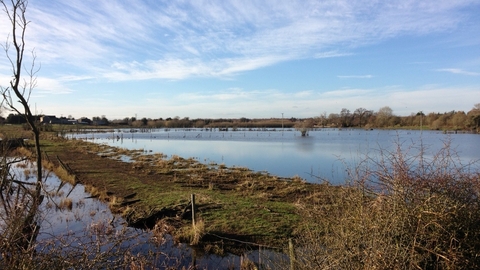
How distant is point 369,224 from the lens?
4.59 meters

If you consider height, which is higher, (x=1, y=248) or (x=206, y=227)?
(x=1, y=248)

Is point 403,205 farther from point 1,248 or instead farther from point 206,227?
point 206,227

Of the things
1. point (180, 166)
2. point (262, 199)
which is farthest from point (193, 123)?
point (262, 199)

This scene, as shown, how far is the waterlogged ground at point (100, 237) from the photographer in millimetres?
5212

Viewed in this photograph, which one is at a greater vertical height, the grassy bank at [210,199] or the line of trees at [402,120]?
the line of trees at [402,120]

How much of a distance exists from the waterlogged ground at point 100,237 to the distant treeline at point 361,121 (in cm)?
4351

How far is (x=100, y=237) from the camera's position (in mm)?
6355

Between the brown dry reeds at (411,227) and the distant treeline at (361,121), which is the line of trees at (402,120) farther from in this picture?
the brown dry reeds at (411,227)

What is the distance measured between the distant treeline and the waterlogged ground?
143 feet

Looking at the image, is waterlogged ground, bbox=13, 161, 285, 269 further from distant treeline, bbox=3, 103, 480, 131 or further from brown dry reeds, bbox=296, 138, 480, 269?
distant treeline, bbox=3, 103, 480, 131

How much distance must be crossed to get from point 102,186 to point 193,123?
16471 cm

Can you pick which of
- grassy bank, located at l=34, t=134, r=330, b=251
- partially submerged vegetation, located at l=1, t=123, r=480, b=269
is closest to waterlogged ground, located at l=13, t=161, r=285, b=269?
partially submerged vegetation, located at l=1, t=123, r=480, b=269

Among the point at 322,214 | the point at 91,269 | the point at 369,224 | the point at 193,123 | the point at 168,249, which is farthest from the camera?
the point at 193,123

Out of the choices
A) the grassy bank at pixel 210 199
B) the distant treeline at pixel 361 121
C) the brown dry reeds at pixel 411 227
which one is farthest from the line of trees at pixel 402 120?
the brown dry reeds at pixel 411 227
